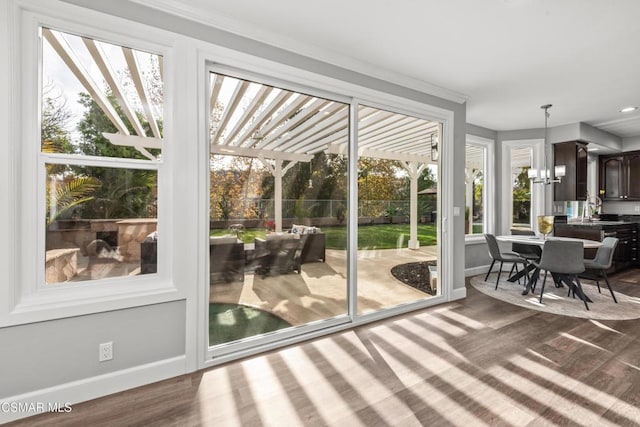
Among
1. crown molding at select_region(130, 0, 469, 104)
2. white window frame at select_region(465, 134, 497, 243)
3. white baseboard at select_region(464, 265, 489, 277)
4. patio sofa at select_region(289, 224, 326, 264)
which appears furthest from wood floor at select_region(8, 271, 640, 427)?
white window frame at select_region(465, 134, 497, 243)

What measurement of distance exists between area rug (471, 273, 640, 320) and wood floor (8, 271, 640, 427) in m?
0.52

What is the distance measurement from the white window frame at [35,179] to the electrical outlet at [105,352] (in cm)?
24

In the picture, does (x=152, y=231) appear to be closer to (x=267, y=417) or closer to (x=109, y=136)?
(x=109, y=136)

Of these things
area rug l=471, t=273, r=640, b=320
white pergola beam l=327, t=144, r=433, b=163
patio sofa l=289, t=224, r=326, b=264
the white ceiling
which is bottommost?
area rug l=471, t=273, r=640, b=320

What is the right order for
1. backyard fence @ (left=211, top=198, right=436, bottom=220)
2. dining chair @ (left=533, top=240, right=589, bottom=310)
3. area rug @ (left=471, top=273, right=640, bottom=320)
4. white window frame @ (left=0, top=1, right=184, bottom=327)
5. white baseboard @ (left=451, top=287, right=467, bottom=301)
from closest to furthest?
white window frame @ (left=0, top=1, right=184, bottom=327) → backyard fence @ (left=211, top=198, right=436, bottom=220) → area rug @ (left=471, top=273, right=640, bottom=320) → dining chair @ (left=533, top=240, right=589, bottom=310) → white baseboard @ (left=451, top=287, right=467, bottom=301)

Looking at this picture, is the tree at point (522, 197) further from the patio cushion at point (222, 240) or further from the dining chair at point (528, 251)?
the patio cushion at point (222, 240)

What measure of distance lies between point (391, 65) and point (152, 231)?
8.89 ft

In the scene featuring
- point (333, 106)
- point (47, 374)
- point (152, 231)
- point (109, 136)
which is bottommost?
point (47, 374)

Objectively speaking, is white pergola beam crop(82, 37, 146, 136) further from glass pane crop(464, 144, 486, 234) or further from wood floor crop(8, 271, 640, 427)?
glass pane crop(464, 144, 486, 234)

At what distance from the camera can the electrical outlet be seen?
6.60 ft

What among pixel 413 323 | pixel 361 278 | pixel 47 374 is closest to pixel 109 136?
pixel 47 374

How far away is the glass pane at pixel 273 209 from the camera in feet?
8.29

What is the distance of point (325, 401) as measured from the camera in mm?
1947

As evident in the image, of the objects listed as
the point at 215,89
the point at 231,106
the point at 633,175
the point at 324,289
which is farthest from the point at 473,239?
the point at 215,89
